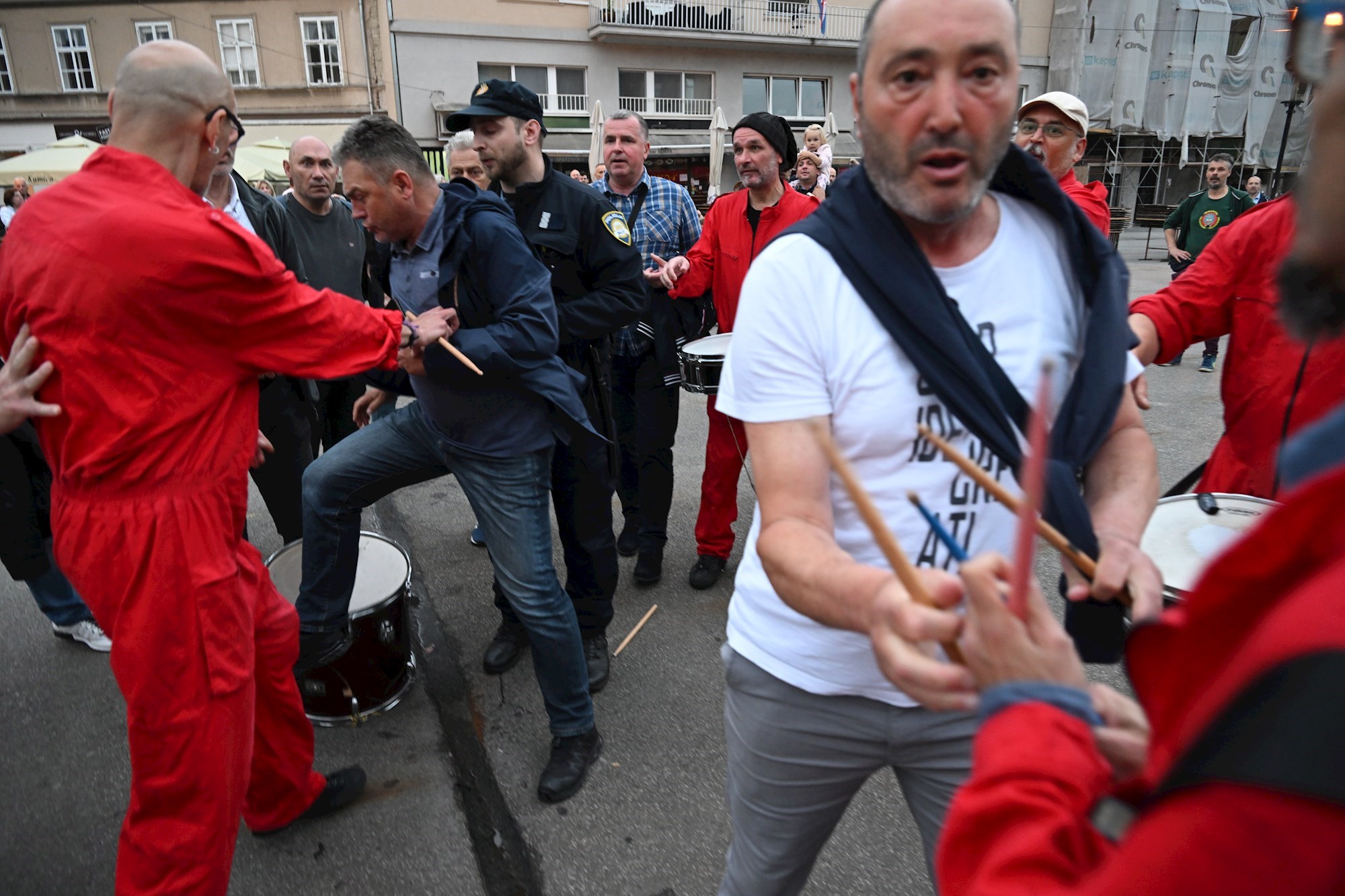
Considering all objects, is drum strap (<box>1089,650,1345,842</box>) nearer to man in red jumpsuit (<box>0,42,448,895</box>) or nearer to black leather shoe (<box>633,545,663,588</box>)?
man in red jumpsuit (<box>0,42,448,895</box>)

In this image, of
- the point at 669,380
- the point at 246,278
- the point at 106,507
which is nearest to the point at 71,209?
Answer: the point at 246,278

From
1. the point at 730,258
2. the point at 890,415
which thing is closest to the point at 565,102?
the point at 730,258

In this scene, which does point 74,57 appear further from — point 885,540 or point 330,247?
point 885,540

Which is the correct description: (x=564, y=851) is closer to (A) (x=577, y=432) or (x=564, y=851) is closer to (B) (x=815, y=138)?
(A) (x=577, y=432)

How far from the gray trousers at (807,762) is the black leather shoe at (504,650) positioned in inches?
78.7

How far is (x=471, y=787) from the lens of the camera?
8.91ft

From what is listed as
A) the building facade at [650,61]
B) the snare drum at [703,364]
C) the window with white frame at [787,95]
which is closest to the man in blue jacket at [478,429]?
the snare drum at [703,364]

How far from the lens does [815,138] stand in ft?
27.7

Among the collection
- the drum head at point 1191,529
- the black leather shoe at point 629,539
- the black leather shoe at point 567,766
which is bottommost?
the black leather shoe at point 629,539

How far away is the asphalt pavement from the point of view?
2.34 m

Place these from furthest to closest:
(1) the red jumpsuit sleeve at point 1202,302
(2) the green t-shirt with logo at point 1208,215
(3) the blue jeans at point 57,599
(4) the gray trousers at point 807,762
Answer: (2) the green t-shirt with logo at point 1208,215 → (3) the blue jeans at point 57,599 → (1) the red jumpsuit sleeve at point 1202,302 → (4) the gray trousers at point 807,762

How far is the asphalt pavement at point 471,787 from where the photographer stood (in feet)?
7.68

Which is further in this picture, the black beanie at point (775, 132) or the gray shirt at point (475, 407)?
the black beanie at point (775, 132)

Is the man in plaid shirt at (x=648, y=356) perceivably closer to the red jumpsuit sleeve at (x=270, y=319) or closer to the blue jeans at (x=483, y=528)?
the blue jeans at (x=483, y=528)
